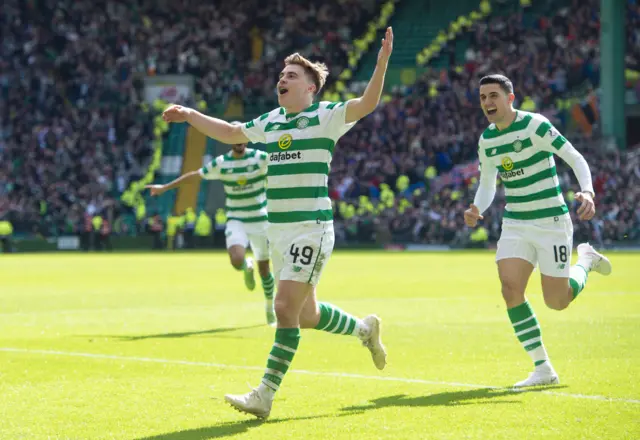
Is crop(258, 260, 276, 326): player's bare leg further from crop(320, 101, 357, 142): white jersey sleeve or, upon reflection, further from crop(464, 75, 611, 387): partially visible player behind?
crop(320, 101, 357, 142): white jersey sleeve

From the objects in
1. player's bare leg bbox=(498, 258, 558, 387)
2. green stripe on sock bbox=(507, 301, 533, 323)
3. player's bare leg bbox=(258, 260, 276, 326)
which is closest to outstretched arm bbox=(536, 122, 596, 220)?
player's bare leg bbox=(498, 258, 558, 387)

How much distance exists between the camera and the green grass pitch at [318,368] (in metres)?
7.17

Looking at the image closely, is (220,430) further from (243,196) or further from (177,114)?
(243,196)

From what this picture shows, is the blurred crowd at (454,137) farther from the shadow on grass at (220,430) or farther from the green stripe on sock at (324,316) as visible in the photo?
the shadow on grass at (220,430)

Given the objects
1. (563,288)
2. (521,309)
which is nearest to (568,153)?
(563,288)

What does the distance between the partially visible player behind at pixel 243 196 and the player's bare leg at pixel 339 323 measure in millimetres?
5898

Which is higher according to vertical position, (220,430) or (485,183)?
(485,183)

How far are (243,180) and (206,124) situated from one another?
7.33 m

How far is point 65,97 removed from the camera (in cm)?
4675

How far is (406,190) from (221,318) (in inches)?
968

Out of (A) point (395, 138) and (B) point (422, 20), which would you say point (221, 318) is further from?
(B) point (422, 20)

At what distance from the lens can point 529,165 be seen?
9.23 m

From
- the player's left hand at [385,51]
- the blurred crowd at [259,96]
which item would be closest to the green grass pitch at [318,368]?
the player's left hand at [385,51]

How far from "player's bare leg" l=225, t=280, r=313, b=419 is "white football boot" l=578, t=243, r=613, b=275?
12.0ft
